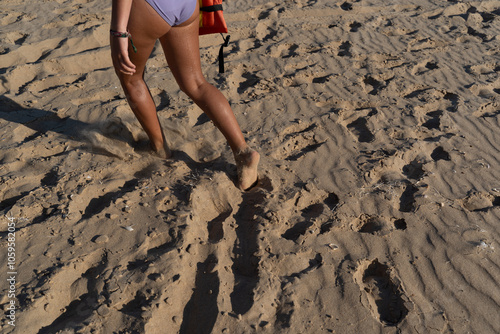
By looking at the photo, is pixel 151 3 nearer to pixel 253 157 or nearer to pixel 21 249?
pixel 253 157

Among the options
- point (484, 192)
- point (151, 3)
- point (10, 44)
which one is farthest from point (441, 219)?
point (10, 44)

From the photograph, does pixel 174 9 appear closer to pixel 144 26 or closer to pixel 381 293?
pixel 144 26

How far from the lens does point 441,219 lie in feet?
7.91

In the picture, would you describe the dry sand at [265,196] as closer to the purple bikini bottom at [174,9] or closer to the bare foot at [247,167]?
the bare foot at [247,167]

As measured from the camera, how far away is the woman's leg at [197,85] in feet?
7.47

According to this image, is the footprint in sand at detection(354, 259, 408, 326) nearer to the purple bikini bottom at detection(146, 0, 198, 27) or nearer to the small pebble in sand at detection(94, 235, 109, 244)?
the small pebble in sand at detection(94, 235, 109, 244)

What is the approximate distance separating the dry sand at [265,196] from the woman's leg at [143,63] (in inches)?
8.8

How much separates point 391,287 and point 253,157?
3.48 ft

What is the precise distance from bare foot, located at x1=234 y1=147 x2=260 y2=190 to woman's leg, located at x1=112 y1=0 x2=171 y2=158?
595 mm

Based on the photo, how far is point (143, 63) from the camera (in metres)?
2.39

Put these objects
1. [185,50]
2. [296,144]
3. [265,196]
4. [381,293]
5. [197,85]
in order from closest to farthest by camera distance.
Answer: [381,293]
[185,50]
[197,85]
[265,196]
[296,144]

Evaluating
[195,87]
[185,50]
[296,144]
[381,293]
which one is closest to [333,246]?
[381,293]

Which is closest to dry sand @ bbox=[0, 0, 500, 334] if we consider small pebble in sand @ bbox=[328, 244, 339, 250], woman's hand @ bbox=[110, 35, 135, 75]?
small pebble in sand @ bbox=[328, 244, 339, 250]

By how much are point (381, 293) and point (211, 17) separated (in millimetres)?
1850
